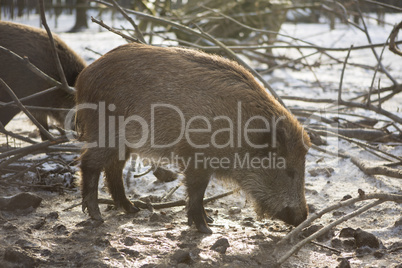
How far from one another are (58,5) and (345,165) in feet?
40.5

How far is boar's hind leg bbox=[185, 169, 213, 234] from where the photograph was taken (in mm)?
3268

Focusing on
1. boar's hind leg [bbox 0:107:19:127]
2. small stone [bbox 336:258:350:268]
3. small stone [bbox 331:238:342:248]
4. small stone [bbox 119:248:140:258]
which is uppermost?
boar's hind leg [bbox 0:107:19:127]

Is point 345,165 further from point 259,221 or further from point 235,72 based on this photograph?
point 235,72

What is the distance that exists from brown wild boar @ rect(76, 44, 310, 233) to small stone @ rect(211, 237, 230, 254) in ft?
1.01

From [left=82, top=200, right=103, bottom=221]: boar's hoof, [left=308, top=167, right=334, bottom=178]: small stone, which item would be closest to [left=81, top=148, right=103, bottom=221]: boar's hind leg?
[left=82, top=200, right=103, bottom=221]: boar's hoof

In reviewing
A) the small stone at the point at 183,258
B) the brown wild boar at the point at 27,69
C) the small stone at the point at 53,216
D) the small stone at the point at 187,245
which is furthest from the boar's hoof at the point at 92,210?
the brown wild boar at the point at 27,69

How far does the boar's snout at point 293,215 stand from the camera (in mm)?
3240

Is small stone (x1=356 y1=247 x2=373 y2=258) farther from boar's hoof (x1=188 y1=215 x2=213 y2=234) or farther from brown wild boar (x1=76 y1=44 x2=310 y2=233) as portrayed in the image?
boar's hoof (x1=188 y1=215 x2=213 y2=234)

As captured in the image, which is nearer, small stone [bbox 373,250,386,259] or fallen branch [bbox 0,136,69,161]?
small stone [bbox 373,250,386,259]

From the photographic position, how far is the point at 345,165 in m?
4.50

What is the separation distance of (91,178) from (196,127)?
876mm

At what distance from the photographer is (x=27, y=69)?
4449mm

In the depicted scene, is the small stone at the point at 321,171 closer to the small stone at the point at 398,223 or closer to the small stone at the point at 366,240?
the small stone at the point at 398,223

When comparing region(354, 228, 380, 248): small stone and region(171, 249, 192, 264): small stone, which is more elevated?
region(354, 228, 380, 248): small stone
